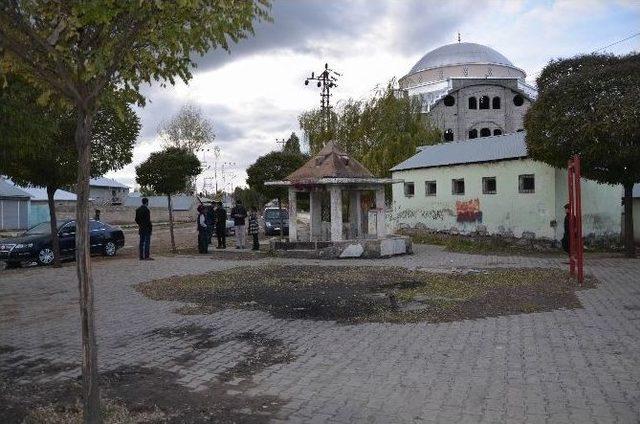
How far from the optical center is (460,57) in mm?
55031

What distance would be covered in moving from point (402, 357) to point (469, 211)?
1863 centimetres

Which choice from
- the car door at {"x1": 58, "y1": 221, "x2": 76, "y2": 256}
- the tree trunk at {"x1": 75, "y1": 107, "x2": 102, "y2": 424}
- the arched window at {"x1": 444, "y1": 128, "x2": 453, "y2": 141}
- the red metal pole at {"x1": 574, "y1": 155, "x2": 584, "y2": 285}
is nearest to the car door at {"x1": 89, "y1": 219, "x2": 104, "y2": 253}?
the car door at {"x1": 58, "y1": 221, "x2": 76, "y2": 256}

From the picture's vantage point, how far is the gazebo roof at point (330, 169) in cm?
1953

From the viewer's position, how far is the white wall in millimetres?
20188

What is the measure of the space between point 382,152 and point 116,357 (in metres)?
28.0

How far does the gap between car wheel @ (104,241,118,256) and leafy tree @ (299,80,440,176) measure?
16.5m

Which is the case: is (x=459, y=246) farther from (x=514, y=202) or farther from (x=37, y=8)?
(x=37, y=8)

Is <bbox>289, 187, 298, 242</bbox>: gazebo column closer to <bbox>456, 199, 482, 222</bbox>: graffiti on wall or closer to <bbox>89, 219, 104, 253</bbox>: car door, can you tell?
<bbox>89, 219, 104, 253</bbox>: car door

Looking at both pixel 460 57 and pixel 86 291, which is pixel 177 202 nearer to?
pixel 460 57

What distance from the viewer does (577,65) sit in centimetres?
1759

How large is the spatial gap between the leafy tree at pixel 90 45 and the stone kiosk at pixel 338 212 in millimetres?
13861

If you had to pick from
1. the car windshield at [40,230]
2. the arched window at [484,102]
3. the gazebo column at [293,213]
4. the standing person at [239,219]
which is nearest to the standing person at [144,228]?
the car windshield at [40,230]

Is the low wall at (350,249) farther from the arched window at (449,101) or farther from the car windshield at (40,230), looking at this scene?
the arched window at (449,101)

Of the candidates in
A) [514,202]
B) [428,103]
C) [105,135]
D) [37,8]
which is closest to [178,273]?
[105,135]
